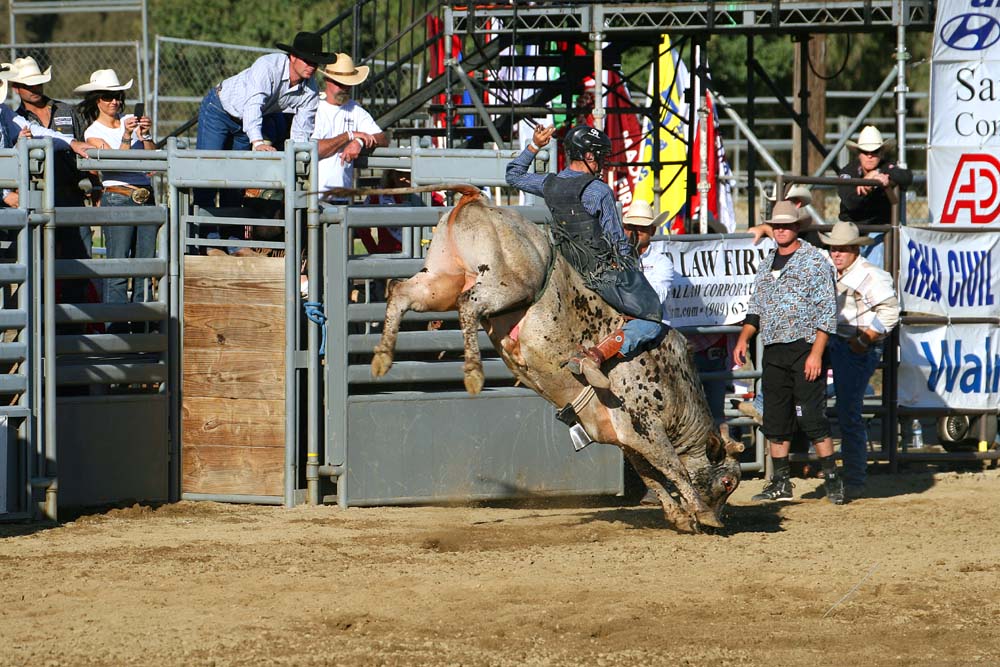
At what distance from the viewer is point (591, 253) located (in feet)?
28.2

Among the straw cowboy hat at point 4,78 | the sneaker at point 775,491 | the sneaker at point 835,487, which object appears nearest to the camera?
the sneaker at point 835,487

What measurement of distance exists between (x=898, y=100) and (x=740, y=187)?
1423 cm

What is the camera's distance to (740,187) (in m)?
28.5

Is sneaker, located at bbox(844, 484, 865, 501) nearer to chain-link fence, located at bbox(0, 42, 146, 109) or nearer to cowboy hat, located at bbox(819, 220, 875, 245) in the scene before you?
cowboy hat, located at bbox(819, 220, 875, 245)

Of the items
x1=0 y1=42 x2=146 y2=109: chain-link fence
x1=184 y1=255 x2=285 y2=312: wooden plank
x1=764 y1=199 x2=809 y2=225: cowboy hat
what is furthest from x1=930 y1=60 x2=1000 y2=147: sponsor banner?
x1=0 y1=42 x2=146 y2=109: chain-link fence

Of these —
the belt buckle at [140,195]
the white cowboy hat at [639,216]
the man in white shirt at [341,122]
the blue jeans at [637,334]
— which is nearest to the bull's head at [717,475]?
the blue jeans at [637,334]

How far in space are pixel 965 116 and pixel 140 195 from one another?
21.9ft

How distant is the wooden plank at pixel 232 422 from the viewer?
9.90m

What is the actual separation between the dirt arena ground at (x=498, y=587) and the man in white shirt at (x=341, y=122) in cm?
266

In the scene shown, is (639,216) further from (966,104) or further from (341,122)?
(966,104)

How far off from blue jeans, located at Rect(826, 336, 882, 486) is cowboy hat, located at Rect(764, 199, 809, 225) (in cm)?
101

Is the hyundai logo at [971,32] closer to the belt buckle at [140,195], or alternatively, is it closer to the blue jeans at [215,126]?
the blue jeans at [215,126]

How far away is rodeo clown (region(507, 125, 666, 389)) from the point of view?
28.1ft

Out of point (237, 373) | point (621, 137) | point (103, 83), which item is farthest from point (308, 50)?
point (621, 137)
